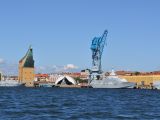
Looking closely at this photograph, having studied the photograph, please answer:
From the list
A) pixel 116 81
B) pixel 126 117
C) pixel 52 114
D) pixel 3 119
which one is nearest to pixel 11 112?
pixel 52 114

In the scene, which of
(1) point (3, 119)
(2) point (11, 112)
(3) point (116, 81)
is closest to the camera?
(1) point (3, 119)

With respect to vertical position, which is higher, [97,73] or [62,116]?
[97,73]

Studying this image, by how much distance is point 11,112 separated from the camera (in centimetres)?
3291

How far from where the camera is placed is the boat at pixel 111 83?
550ft

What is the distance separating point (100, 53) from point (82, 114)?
13685cm

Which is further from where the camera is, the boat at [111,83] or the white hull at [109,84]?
the boat at [111,83]

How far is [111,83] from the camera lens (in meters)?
170

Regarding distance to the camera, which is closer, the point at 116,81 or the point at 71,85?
the point at 116,81

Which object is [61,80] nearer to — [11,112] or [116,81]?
[116,81]

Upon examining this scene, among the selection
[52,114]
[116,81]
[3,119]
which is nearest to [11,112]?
[52,114]

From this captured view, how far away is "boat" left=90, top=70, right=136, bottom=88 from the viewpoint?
16750 centimetres

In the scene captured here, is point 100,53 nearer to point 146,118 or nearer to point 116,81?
point 116,81

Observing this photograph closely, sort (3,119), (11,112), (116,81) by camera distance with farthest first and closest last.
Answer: (116,81), (11,112), (3,119)

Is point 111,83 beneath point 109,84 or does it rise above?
above
